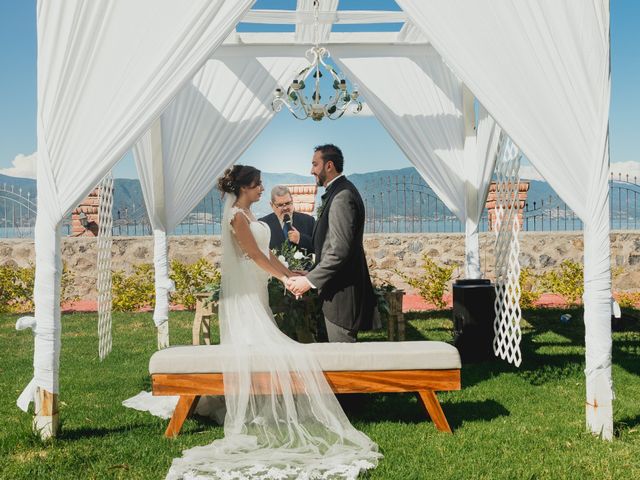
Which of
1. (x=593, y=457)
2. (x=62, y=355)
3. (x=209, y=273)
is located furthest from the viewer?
(x=209, y=273)

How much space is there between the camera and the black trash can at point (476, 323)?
6.28 metres

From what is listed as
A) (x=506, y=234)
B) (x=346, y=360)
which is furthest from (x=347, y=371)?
(x=506, y=234)

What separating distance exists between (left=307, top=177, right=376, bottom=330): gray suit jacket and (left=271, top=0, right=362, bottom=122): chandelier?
172 centimetres

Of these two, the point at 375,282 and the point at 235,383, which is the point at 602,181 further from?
the point at 375,282

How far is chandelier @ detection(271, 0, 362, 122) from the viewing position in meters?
5.89

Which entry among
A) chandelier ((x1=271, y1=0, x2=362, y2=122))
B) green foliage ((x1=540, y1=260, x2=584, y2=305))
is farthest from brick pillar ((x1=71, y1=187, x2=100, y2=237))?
green foliage ((x1=540, y1=260, x2=584, y2=305))

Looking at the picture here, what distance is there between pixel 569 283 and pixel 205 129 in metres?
5.55

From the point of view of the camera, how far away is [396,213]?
Answer: 35.6 ft

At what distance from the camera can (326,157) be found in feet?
14.6

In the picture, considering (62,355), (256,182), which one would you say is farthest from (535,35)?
(62,355)

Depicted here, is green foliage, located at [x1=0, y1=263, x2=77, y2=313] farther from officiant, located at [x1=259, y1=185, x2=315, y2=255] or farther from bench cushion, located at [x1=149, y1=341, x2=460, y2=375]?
bench cushion, located at [x1=149, y1=341, x2=460, y2=375]

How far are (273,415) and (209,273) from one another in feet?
21.2

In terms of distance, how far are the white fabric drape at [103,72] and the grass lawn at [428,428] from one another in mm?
545

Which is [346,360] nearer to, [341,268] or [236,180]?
[341,268]
